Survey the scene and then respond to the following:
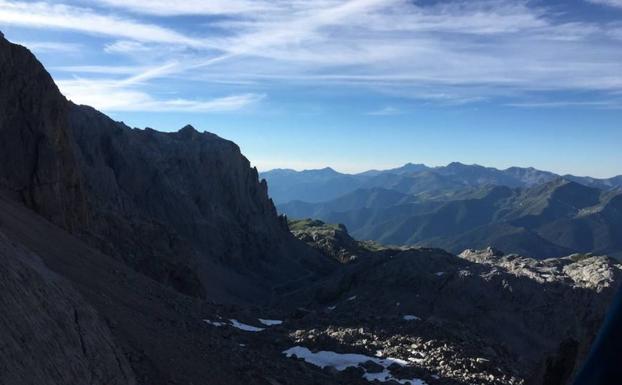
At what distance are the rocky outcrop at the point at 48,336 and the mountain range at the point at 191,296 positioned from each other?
57 mm

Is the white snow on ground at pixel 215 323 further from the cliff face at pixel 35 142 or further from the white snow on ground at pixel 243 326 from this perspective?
the cliff face at pixel 35 142

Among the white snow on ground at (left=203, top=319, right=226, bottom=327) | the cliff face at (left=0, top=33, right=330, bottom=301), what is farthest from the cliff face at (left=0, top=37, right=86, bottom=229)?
the white snow on ground at (left=203, top=319, right=226, bottom=327)

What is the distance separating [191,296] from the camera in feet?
179

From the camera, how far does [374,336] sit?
41.6 metres

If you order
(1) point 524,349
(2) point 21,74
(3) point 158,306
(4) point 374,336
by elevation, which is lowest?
(1) point 524,349

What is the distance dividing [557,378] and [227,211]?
101890 mm

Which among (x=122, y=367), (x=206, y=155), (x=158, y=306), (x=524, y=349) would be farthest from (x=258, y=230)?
(x=122, y=367)

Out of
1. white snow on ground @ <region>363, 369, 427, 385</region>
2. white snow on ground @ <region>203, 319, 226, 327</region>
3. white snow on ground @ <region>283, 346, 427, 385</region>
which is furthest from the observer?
white snow on ground @ <region>203, 319, 226, 327</region>

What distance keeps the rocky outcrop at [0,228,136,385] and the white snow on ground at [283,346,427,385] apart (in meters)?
16.5

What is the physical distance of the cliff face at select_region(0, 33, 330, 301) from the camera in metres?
44.8

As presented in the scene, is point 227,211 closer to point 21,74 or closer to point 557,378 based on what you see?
point 21,74

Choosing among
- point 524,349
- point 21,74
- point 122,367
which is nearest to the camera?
point 122,367

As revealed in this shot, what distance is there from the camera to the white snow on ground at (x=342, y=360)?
31266 millimetres

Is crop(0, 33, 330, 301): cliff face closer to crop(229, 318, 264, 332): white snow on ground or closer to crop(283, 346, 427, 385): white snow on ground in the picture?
crop(229, 318, 264, 332): white snow on ground
